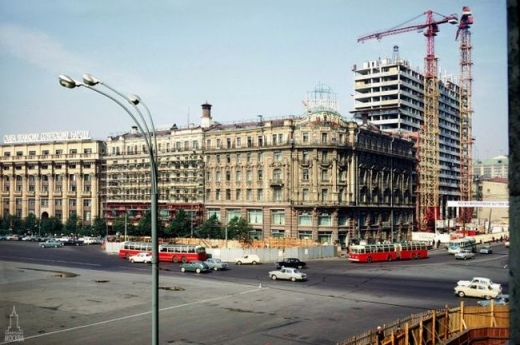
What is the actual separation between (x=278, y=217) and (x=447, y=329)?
6043cm

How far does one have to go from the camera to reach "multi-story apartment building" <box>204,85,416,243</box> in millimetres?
80625


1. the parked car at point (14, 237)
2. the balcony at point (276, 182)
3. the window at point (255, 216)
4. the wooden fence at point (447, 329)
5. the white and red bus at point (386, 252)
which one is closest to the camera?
the wooden fence at point (447, 329)

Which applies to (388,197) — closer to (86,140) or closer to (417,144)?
(417,144)

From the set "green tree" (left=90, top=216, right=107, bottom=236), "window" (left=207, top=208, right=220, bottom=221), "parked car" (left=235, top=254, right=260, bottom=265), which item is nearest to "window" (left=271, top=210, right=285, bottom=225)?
"window" (left=207, top=208, right=220, bottom=221)

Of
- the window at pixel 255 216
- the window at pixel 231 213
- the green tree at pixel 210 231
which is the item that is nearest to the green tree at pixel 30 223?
the green tree at pixel 210 231

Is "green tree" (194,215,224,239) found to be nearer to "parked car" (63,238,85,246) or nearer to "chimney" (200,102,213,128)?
"chimney" (200,102,213,128)

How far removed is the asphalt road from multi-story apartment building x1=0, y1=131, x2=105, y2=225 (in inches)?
1996

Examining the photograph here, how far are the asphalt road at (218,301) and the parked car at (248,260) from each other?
388 cm

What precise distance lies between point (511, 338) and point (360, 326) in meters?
23.3

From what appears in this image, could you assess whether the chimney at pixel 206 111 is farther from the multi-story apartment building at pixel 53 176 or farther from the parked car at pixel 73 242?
the parked car at pixel 73 242

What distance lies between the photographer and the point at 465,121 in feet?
585

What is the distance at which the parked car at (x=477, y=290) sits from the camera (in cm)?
3706

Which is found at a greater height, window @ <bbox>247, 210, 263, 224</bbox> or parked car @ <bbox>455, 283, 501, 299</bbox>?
window @ <bbox>247, 210, 263, 224</bbox>

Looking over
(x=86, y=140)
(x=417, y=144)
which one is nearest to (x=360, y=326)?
(x=86, y=140)
